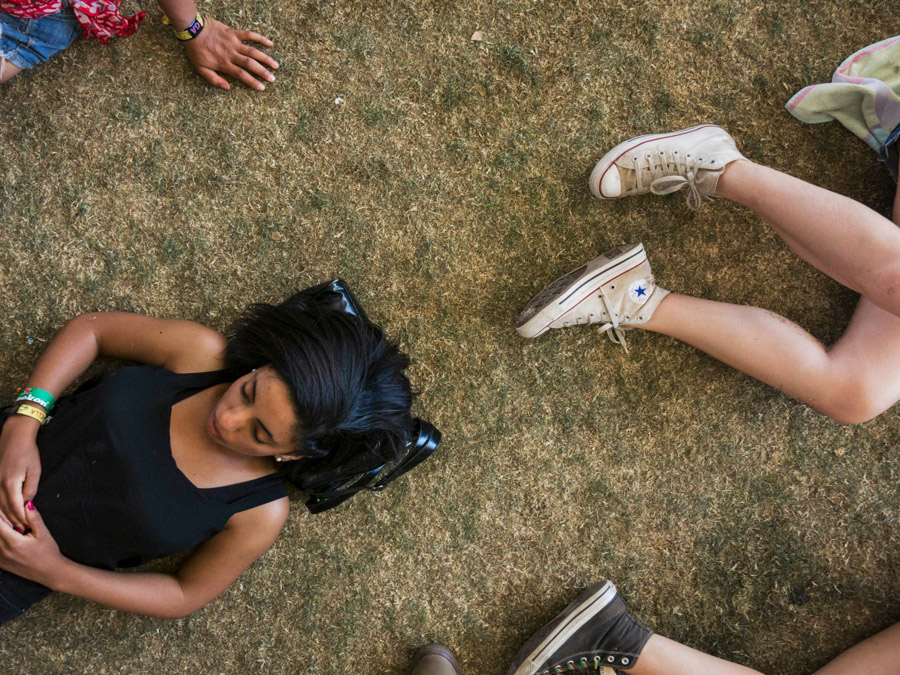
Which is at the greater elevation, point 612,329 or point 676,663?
point 612,329

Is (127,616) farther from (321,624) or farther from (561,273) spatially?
(561,273)

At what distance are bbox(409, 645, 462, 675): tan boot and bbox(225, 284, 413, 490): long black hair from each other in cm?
77

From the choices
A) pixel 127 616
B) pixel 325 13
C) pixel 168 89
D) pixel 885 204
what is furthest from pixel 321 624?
pixel 885 204

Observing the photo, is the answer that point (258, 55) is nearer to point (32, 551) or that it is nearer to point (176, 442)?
point (176, 442)

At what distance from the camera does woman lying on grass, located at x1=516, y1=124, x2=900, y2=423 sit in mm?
2000

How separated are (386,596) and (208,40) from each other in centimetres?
202

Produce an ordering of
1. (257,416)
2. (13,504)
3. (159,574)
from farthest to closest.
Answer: (159,574)
(13,504)
(257,416)

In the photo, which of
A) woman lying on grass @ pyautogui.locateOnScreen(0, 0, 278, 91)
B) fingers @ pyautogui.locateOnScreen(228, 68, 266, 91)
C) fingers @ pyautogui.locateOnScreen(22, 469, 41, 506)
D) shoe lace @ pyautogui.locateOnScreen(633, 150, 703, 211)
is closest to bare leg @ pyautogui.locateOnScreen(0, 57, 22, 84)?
woman lying on grass @ pyautogui.locateOnScreen(0, 0, 278, 91)

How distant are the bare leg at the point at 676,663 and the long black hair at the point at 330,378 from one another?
1.17 m

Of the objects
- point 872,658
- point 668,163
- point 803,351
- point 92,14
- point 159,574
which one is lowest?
point 872,658

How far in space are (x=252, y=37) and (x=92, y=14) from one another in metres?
0.48

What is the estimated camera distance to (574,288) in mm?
2059

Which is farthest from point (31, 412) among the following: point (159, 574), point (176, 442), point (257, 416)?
point (257, 416)

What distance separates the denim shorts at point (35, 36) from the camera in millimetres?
1857
